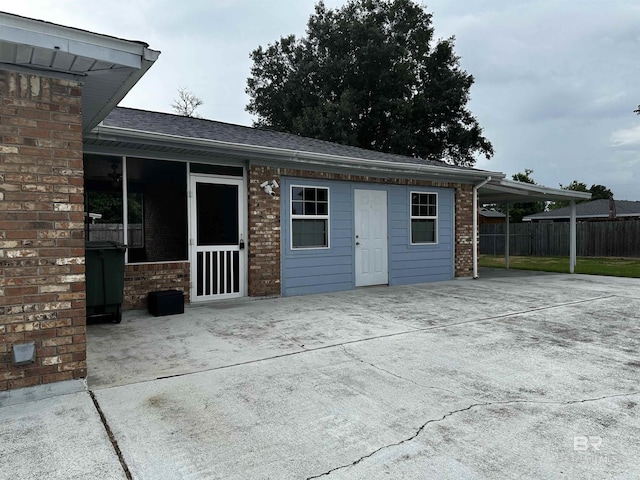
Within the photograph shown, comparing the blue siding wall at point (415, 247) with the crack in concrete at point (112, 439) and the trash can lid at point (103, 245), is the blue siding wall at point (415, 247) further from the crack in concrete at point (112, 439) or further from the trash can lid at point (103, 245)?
the crack in concrete at point (112, 439)

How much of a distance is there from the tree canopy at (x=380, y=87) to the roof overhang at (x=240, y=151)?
13.3m

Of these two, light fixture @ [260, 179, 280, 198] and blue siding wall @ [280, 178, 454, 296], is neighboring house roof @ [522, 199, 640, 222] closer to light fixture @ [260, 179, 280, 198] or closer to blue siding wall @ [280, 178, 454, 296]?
blue siding wall @ [280, 178, 454, 296]

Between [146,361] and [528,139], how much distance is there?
69.3 ft

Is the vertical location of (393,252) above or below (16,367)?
above

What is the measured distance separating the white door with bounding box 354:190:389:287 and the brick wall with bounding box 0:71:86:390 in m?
6.20

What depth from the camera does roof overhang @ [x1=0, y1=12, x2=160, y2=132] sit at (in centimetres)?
275

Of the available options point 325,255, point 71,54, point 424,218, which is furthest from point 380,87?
point 71,54

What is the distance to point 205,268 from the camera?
7.11 m

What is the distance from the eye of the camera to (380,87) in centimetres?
2317

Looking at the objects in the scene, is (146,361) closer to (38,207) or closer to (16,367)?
(16,367)

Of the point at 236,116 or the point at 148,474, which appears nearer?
the point at 148,474

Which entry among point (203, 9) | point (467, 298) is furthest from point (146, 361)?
point (203, 9)

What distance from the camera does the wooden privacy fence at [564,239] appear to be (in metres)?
19.6

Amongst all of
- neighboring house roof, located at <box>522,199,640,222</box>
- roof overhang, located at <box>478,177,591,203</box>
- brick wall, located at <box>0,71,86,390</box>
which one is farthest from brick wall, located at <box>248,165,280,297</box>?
neighboring house roof, located at <box>522,199,640,222</box>
